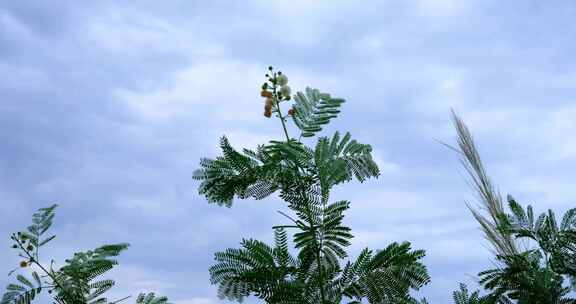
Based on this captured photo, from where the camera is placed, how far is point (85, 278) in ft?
7.44

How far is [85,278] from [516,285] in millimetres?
1719

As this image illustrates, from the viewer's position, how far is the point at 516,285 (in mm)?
2596

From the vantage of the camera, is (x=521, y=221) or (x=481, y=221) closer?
(x=521, y=221)

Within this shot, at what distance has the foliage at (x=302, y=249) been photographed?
1.99 metres

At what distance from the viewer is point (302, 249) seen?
2006 millimetres

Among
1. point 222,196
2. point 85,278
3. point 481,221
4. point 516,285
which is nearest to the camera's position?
point 222,196

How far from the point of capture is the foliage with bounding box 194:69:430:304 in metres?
1.99

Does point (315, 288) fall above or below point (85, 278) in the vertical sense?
below

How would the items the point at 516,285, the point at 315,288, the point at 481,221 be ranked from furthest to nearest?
1. the point at 481,221
2. the point at 516,285
3. the point at 315,288

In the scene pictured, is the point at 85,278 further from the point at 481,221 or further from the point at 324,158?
the point at 481,221

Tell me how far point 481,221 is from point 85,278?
240 cm

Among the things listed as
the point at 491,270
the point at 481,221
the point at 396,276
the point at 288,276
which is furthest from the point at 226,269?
the point at 481,221

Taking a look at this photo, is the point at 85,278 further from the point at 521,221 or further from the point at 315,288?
the point at 521,221

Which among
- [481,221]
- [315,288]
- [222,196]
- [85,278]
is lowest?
[315,288]
